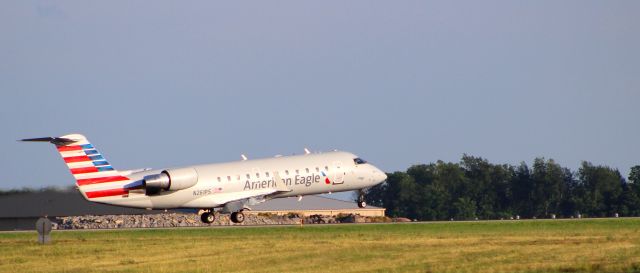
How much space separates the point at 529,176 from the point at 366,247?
83.7 meters

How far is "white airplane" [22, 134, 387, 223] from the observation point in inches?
2881

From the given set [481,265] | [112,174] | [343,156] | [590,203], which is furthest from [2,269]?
[590,203]

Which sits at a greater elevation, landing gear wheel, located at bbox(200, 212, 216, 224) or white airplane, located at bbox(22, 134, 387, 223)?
white airplane, located at bbox(22, 134, 387, 223)

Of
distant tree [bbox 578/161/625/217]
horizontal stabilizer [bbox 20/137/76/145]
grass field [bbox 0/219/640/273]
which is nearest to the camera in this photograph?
grass field [bbox 0/219/640/273]

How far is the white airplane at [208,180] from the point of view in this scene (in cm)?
7319

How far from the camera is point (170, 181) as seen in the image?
74250 mm

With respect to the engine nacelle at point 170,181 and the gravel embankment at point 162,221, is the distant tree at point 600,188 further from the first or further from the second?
the engine nacelle at point 170,181

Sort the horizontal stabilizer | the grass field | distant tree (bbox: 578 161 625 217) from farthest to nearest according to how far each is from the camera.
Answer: distant tree (bbox: 578 161 625 217), the horizontal stabilizer, the grass field

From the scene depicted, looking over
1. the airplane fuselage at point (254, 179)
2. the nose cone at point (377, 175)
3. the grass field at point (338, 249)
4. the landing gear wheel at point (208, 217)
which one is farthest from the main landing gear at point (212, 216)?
the nose cone at point (377, 175)

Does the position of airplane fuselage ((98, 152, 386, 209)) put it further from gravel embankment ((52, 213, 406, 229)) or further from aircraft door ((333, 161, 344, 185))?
gravel embankment ((52, 213, 406, 229))

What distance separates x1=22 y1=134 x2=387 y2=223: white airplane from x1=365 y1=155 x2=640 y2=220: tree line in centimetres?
5229

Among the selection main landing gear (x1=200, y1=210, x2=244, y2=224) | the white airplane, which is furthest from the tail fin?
main landing gear (x1=200, y1=210, x2=244, y2=224)

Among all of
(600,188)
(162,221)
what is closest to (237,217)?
(162,221)

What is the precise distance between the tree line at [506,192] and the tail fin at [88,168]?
6141 cm
